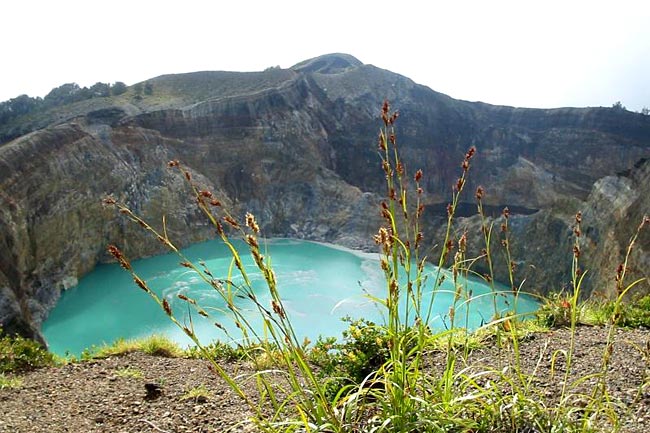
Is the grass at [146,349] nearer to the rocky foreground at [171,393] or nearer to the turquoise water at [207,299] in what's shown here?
the rocky foreground at [171,393]

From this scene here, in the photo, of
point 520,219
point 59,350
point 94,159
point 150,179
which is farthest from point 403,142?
point 59,350

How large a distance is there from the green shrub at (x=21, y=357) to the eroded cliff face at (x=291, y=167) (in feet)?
27.3

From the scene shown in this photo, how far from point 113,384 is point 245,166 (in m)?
30.5

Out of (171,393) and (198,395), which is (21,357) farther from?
(198,395)

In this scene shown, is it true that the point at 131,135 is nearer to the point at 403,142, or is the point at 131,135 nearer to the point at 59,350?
the point at 59,350

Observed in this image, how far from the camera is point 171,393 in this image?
3924 millimetres

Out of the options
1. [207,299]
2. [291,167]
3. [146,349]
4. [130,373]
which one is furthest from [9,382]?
[291,167]

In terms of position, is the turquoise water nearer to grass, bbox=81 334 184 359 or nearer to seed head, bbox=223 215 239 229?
grass, bbox=81 334 184 359

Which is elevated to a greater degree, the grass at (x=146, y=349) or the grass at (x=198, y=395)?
the grass at (x=198, y=395)

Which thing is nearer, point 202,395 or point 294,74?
point 202,395

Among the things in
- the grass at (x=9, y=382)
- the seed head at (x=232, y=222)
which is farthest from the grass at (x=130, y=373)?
the seed head at (x=232, y=222)

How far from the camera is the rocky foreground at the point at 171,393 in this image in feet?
9.49

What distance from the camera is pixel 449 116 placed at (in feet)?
142

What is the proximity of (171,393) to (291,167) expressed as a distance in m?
32.2
